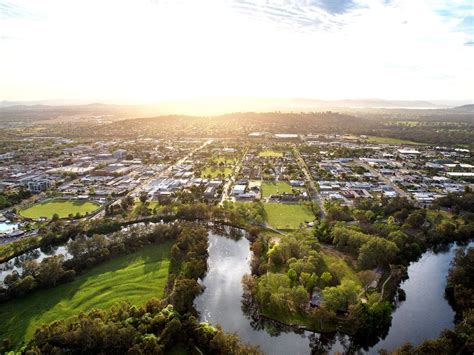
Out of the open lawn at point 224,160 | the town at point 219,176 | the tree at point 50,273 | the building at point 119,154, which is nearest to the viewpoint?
the tree at point 50,273

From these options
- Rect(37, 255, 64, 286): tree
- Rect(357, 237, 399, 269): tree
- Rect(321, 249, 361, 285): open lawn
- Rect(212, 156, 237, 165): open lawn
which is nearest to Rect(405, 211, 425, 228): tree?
Rect(357, 237, 399, 269): tree

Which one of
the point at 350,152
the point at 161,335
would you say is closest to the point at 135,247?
the point at 161,335

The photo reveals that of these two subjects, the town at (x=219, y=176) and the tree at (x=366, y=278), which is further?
the town at (x=219, y=176)


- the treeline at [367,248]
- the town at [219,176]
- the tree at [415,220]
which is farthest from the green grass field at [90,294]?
the tree at [415,220]

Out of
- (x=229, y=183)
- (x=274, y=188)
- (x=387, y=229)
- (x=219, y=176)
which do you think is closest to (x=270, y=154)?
(x=219, y=176)

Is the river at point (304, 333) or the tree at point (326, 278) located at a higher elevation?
the tree at point (326, 278)

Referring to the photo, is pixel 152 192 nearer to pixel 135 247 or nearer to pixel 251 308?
pixel 135 247

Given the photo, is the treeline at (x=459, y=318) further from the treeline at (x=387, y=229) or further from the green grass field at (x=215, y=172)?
the green grass field at (x=215, y=172)

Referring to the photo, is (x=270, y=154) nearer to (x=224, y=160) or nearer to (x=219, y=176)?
(x=224, y=160)
